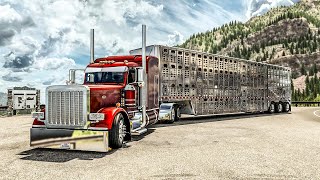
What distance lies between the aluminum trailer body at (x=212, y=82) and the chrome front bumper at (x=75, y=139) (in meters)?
8.37

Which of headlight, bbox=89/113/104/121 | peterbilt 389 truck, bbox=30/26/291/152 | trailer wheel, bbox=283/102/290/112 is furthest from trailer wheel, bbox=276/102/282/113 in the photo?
headlight, bbox=89/113/104/121

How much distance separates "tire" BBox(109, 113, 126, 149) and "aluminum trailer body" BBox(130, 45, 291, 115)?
7234 millimetres

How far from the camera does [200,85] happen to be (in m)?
19.9

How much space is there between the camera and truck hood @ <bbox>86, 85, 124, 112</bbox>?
9.59 m

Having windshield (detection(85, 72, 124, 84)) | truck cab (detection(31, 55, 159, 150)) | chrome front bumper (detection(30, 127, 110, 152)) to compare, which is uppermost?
windshield (detection(85, 72, 124, 84))

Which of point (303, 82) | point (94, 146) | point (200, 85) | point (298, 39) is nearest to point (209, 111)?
point (200, 85)

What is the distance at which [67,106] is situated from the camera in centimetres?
927

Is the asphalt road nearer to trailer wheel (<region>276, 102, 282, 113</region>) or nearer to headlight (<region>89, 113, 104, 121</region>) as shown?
headlight (<region>89, 113, 104, 121</region>)

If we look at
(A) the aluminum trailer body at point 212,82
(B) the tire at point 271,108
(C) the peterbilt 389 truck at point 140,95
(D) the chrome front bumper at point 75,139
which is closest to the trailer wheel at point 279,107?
(A) the aluminum trailer body at point 212,82

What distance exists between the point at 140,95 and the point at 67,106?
3447 mm

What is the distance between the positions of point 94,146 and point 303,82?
553 ft

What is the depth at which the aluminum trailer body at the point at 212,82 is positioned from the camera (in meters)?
17.8

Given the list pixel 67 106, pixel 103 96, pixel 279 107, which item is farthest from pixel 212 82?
pixel 67 106

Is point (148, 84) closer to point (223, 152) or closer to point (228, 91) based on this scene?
point (223, 152)
